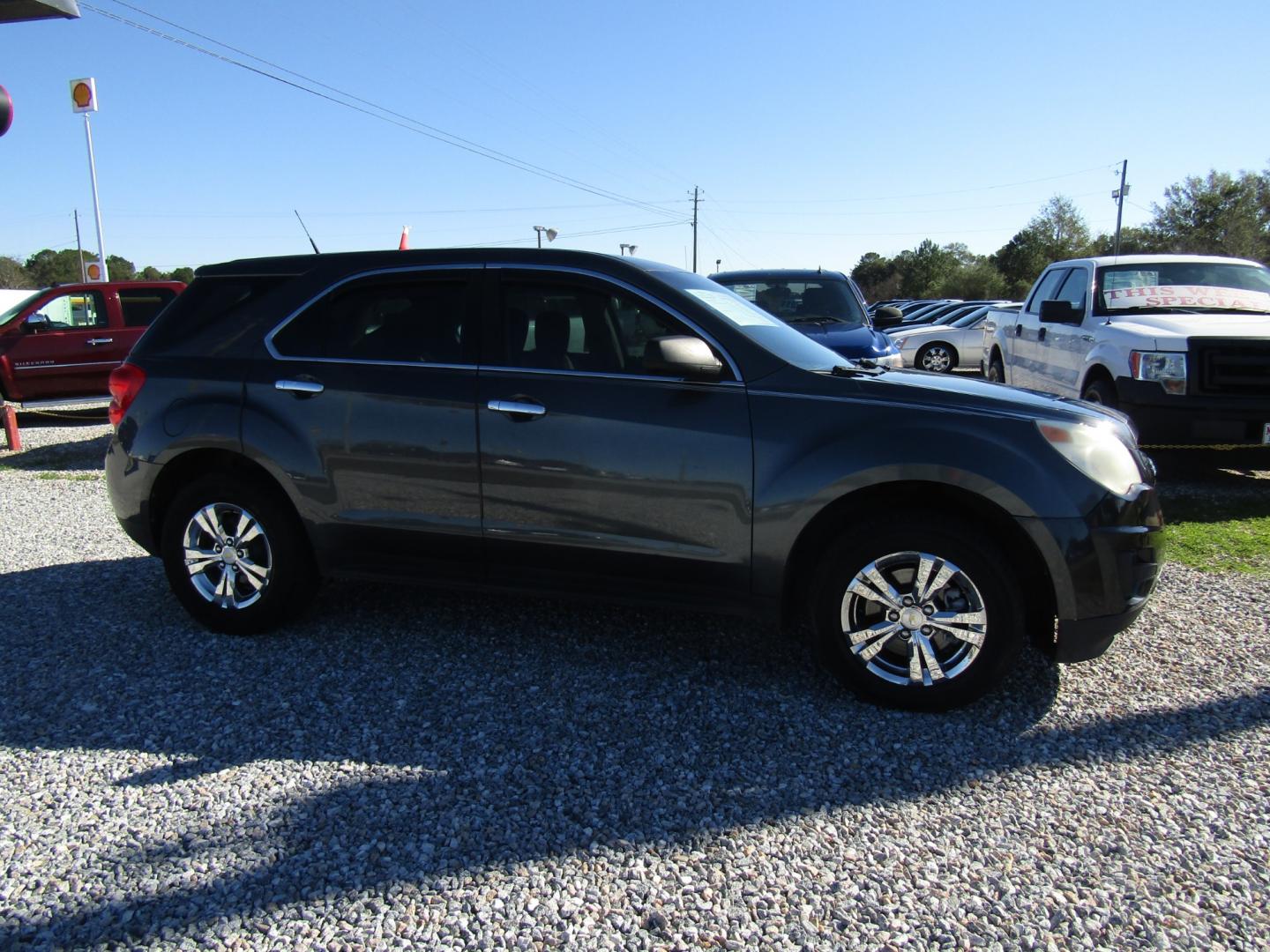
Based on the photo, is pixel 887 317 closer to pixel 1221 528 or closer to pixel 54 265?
pixel 1221 528

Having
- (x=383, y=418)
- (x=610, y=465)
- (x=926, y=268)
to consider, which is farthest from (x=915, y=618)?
(x=926, y=268)

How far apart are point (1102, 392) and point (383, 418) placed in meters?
6.39

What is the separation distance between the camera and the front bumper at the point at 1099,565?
133 inches

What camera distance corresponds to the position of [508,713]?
364 cm

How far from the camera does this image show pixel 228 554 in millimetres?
4426

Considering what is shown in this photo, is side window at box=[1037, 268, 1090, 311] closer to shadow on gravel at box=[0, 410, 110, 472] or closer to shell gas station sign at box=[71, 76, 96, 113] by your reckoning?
shadow on gravel at box=[0, 410, 110, 472]

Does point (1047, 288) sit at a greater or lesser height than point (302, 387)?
greater

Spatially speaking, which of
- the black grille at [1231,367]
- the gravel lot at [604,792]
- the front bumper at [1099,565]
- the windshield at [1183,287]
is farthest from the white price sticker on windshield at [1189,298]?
the front bumper at [1099,565]

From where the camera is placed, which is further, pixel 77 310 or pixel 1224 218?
pixel 1224 218

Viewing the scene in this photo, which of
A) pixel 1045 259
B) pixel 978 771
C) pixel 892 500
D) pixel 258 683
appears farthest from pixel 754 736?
pixel 1045 259

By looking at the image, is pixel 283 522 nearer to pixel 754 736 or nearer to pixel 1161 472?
pixel 754 736

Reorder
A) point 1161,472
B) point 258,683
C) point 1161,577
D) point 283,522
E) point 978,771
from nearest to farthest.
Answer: point 978,771, point 258,683, point 283,522, point 1161,577, point 1161,472

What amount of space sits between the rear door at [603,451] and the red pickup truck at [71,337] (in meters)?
10.9

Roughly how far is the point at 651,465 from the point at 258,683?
2.02 meters
